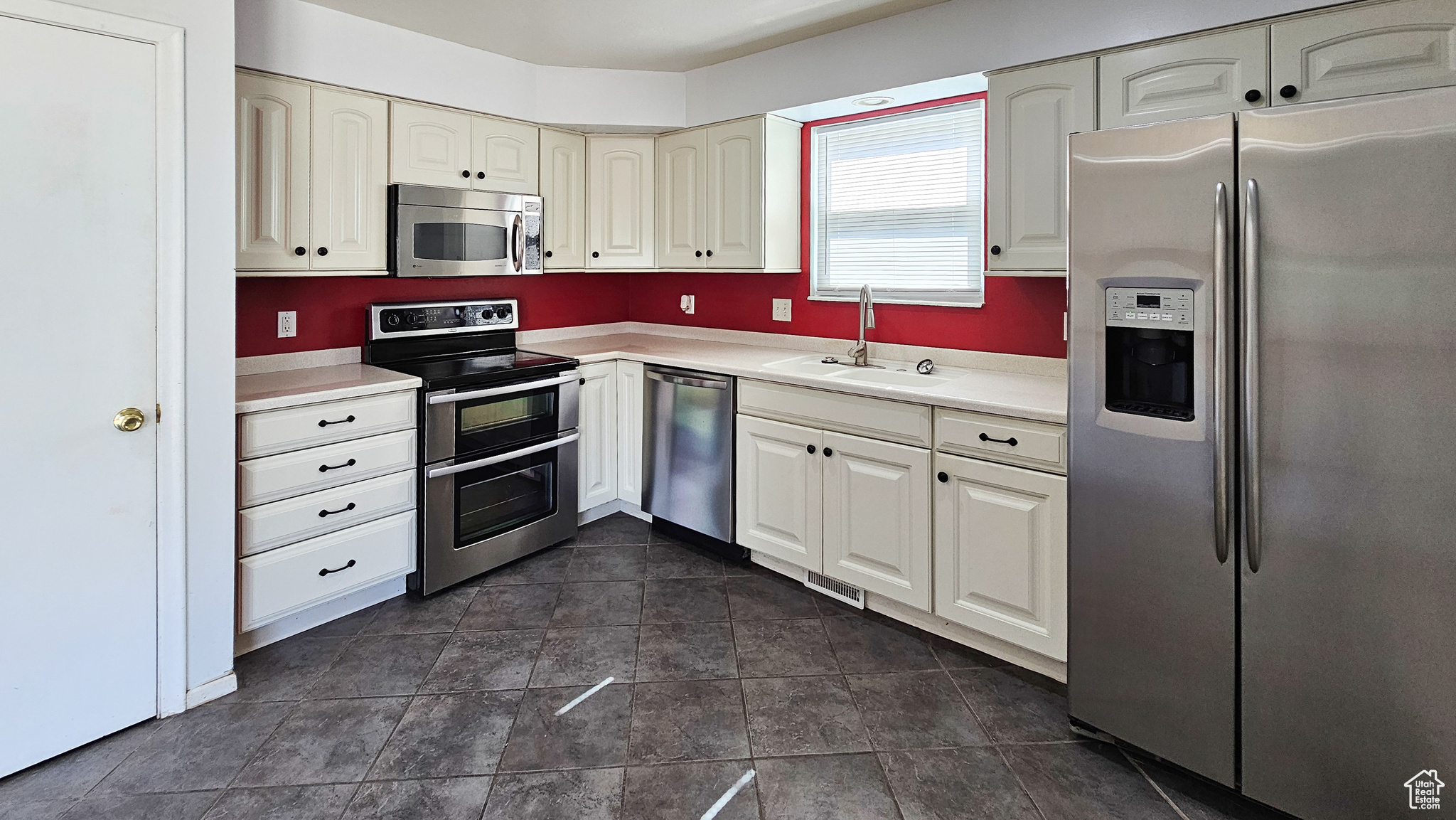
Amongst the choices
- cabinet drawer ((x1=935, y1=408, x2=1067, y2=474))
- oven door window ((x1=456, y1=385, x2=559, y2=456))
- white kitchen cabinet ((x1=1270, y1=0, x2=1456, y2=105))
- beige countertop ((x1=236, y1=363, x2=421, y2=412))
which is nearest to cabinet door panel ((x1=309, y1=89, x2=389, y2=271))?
beige countertop ((x1=236, y1=363, x2=421, y2=412))

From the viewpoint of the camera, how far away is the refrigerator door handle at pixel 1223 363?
5.48ft

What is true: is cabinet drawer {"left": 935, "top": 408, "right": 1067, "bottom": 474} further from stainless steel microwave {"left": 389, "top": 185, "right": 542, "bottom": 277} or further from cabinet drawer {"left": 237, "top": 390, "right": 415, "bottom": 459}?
stainless steel microwave {"left": 389, "top": 185, "right": 542, "bottom": 277}

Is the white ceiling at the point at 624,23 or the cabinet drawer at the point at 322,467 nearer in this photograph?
the cabinet drawer at the point at 322,467

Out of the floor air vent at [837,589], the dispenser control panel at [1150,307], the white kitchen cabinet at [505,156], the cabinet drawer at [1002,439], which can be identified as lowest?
the floor air vent at [837,589]

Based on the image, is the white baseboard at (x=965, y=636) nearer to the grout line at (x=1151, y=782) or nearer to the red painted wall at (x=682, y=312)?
the grout line at (x=1151, y=782)

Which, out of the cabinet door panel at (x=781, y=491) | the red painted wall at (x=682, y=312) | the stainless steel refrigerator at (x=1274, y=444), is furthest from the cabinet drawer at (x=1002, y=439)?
the red painted wall at (x=682, y=312)

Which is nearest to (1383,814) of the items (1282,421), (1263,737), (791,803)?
(1263,737)

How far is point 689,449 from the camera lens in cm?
346

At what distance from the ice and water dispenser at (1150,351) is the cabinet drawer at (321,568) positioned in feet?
8.52

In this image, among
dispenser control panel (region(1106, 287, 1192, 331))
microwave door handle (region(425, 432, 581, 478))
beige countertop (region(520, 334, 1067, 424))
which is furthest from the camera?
microwave door handle (region(425, 432, 581, 478))

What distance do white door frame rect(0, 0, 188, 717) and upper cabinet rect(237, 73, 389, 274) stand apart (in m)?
0.66

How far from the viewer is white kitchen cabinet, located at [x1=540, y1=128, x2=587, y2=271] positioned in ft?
12.3

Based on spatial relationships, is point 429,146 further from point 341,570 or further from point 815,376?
point 815,376

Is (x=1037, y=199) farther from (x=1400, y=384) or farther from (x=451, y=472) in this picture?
(x=451, y=472)
